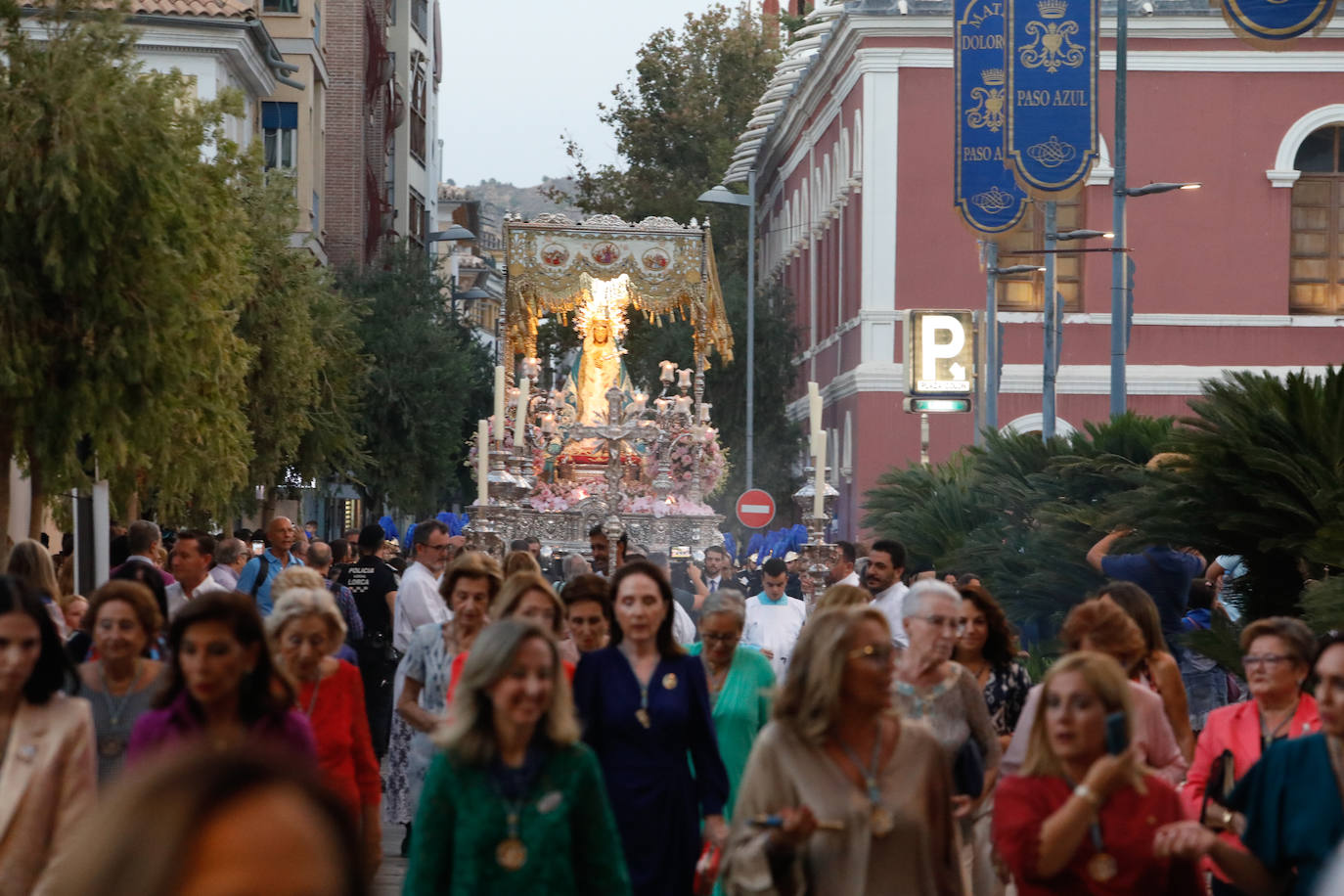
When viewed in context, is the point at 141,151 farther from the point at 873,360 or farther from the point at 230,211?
the point at 873,360

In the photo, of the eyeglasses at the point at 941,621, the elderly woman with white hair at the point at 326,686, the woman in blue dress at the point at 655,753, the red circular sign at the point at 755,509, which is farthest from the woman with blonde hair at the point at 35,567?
the red circular sign at the point at 755,509

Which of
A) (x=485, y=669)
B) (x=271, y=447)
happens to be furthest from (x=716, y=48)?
(x=485, y=669)

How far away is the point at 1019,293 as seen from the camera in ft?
132

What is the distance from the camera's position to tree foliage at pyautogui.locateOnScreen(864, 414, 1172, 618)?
1577cm

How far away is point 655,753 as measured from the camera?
7.61m

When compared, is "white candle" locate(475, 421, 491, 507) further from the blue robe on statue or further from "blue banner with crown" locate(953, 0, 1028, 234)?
the blue robe on statue

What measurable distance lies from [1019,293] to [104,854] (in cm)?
3894

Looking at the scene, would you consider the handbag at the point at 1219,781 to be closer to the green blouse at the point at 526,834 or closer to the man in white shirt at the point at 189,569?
the green blouse at the point at 526,834

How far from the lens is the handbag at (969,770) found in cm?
781

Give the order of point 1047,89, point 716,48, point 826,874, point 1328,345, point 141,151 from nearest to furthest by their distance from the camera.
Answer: point 826,874 < point 141,151 < point 1047,89 < point 1328,345 < point 716,48

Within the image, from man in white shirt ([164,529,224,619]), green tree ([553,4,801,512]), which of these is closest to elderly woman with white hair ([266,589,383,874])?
man in white shirt ([164,529,224,619])

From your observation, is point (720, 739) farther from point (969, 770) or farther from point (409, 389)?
point (409, 389)

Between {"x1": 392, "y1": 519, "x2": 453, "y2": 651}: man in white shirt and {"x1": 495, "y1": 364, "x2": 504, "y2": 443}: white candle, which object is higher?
{"x1": 495, "y1": 364, "x2": 504, "y2": 443}: white candle

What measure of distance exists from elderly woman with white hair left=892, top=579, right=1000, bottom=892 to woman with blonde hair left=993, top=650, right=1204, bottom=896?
2.01 m
